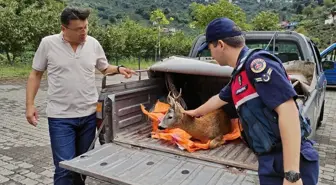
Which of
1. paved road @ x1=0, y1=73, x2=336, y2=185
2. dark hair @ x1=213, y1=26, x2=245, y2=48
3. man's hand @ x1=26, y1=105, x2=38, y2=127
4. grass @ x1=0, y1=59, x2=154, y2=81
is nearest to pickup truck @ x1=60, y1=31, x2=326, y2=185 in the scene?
paved road @ x1=0, y1=73, x2=336, y2=185

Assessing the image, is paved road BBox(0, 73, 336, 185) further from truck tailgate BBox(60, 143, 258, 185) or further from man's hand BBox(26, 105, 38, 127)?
man's hand BBox(26, 105, 38, 127)

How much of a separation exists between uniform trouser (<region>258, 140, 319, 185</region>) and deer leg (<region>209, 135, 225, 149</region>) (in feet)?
4.67

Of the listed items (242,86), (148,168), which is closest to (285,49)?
(148,168)

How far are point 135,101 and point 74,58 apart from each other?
96 centimetres

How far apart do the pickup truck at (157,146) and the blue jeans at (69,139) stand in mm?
138

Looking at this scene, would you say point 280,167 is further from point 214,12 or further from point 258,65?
point 214,12

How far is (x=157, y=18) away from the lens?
99.2ft

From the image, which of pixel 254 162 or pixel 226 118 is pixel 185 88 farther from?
pixel 254 162

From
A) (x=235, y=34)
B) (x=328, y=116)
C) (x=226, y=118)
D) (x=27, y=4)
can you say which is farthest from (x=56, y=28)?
(x=235, y=34)

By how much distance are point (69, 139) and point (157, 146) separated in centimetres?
80

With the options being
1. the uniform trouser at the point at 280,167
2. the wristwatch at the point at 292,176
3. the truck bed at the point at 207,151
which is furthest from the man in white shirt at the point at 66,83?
the wristwatch at the point at 292,176

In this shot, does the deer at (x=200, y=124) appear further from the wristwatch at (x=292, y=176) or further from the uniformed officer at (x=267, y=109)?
the wristwatch at (x=292, y=176)

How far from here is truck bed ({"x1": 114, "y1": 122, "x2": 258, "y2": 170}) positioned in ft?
9.02

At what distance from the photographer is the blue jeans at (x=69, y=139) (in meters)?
2.84
